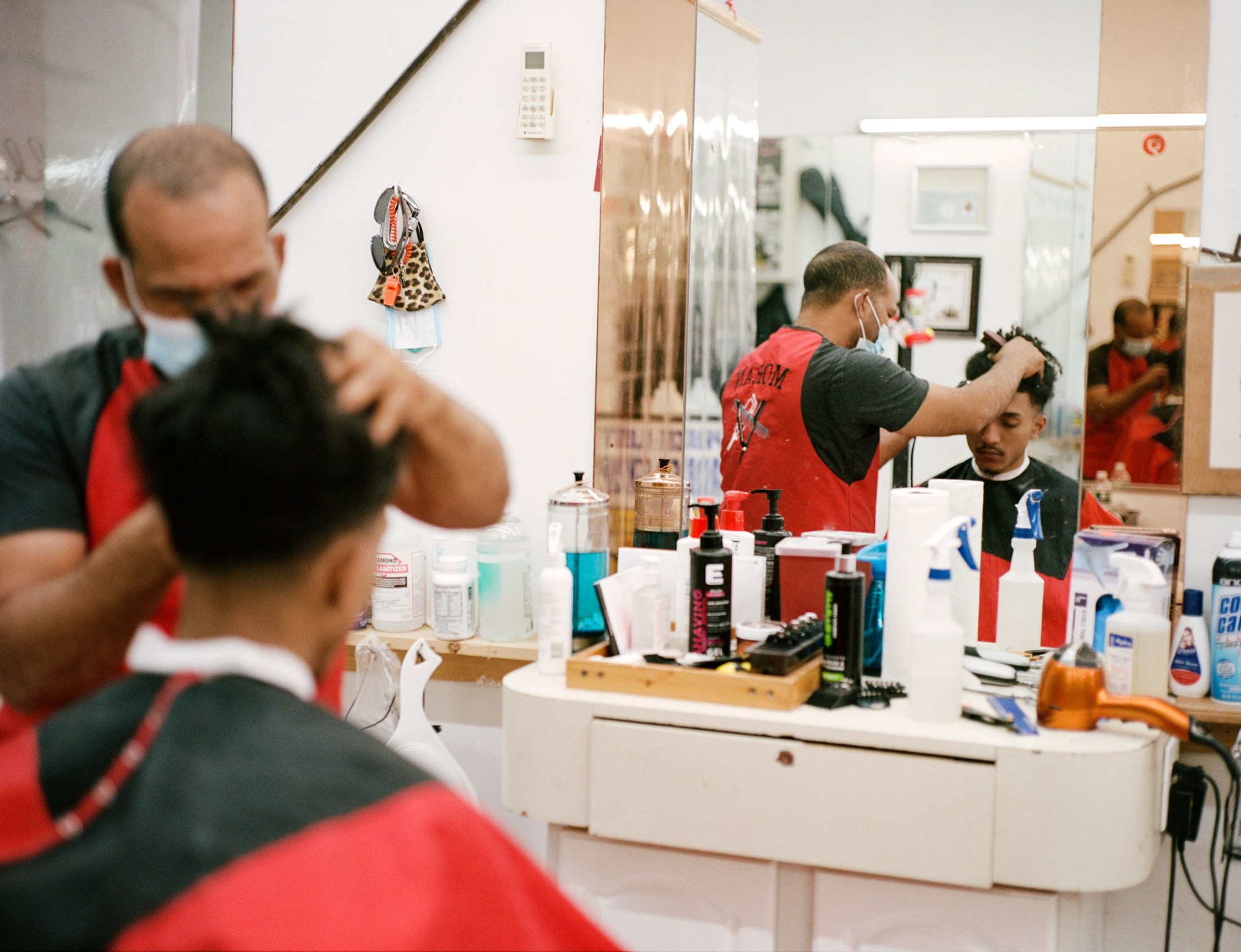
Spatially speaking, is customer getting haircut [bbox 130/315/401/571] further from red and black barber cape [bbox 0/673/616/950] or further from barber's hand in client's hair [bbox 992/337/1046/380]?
barber's hand in client's hair [bbox 992/337/1046/380]

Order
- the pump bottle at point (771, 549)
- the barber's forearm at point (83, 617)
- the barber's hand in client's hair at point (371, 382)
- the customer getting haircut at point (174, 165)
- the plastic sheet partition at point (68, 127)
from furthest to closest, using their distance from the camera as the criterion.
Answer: the plastic sheet partition at point (68, 127) < the pump bottle at point (771, 549) < the customer getting haircut at point (174, 165) < the barber's forearm at point (83, 617) < the barber's hand in client's hair at point (371, 382)

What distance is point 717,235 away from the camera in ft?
7.16

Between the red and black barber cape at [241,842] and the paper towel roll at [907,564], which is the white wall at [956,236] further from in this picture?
the red and black barber cape at [241,842]

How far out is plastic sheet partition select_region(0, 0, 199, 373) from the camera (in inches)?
95.2

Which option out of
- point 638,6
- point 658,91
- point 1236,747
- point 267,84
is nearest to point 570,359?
point 658,91

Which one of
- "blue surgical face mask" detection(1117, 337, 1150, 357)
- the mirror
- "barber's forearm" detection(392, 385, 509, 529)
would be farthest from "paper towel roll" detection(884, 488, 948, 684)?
"barber's forearm" detection(392, 385, 509, 529)

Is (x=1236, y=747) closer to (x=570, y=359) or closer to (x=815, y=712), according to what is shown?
(x=815, y=712)

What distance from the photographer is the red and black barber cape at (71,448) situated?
1.08m

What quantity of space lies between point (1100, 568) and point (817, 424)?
562 mm

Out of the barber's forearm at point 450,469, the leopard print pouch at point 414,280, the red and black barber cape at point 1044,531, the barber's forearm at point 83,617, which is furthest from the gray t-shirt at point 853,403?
the barber's forearm at point 83,617

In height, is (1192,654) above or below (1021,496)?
below

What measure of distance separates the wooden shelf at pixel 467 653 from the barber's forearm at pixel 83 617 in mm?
1091

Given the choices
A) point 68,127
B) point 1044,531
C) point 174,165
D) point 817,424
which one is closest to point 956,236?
point 817,424

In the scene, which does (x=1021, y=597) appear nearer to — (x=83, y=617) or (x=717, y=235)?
(x=717, y=235)
